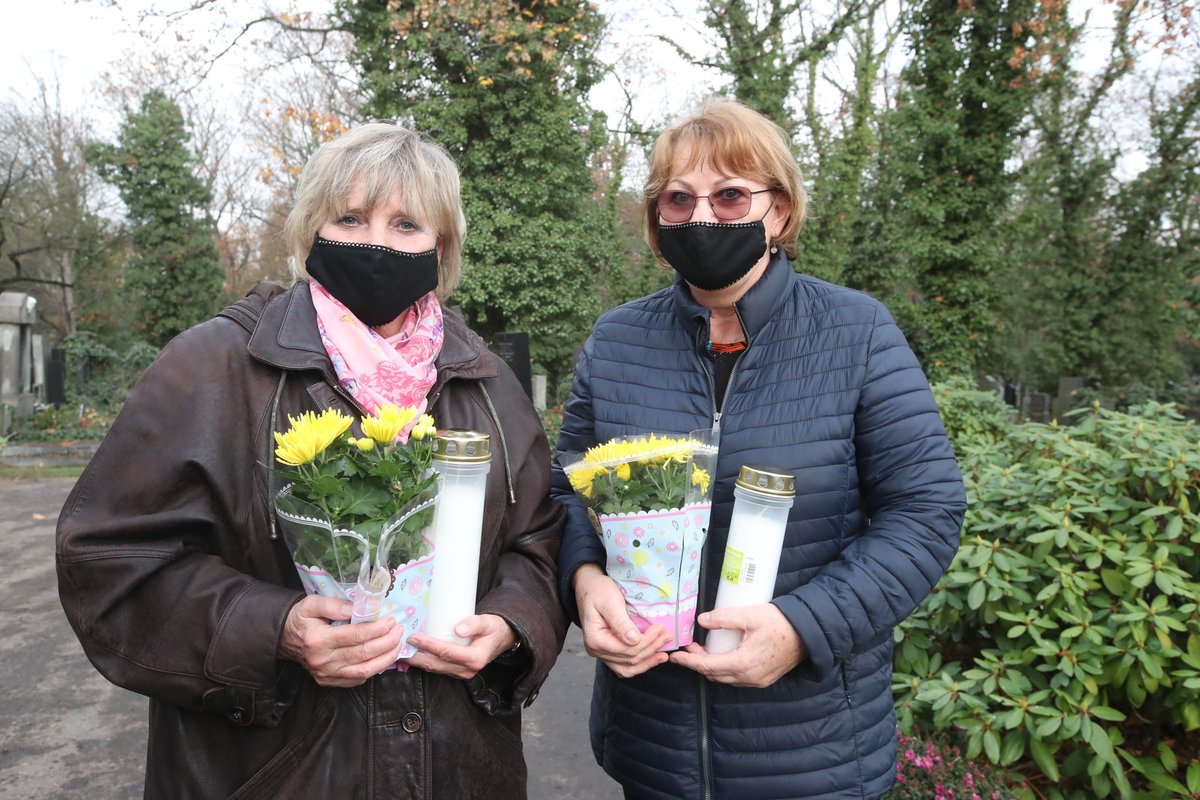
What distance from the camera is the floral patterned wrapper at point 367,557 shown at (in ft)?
4.39

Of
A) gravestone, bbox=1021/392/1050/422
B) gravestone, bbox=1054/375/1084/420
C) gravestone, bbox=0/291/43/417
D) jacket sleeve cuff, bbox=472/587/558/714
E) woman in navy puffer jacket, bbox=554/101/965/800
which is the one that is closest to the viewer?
woman in navy puffer jacket, bbox=554/101/965/800

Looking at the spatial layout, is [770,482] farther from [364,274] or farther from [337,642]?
[364,274]

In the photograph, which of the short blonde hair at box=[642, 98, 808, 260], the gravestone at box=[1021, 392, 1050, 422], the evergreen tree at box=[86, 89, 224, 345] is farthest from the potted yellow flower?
the evergreen tree at box=[86, 89, 224, 345]

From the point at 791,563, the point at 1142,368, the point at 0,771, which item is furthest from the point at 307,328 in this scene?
the point at 1142,368

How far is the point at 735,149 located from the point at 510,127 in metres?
14.6

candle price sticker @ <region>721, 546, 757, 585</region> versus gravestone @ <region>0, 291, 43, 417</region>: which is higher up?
candle price sticker @ <region>721, 546, 757, 585</region>

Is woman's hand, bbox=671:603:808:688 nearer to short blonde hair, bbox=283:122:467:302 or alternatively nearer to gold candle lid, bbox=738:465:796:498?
gold candle lid, bbox=738:465:796:498

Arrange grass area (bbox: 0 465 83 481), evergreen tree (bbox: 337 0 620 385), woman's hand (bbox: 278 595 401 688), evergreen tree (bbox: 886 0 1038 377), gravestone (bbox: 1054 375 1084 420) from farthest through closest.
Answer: gravestone (bbox: 1054 375 1084 420) < evergreen tree (bbox: 337 0 620 385) < evergreen tree (bbox: 886 0 1038 377) < grass area (bbox: 0 465 83 481) < woman's hand (bbox: 278 595 401 688)

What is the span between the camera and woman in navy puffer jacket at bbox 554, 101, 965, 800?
162 centimetres

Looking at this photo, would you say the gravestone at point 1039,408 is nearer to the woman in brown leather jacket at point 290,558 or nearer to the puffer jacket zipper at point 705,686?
the puffer jacket zipper at point 705,686

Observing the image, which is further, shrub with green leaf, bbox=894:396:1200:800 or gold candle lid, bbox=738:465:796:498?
shrub with green leaf, bbox=894:396:1200:800

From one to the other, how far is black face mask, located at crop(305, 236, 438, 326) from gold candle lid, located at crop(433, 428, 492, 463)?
0.46 m

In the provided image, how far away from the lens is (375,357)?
68.5 inches

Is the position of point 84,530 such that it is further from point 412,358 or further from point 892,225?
point 892,225
